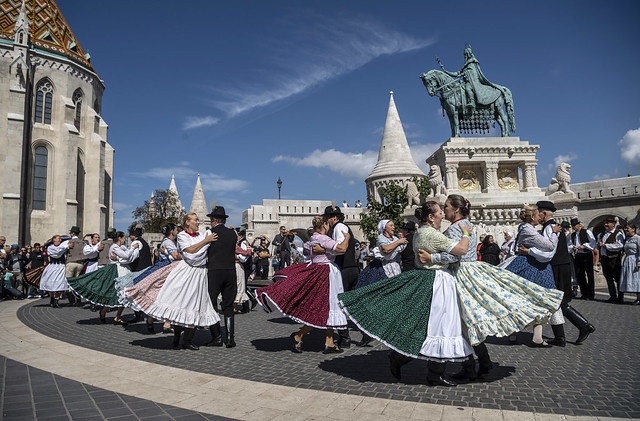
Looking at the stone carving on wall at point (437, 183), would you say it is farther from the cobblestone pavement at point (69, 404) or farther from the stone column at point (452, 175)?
the cobblestone pavement at point (69, 404)

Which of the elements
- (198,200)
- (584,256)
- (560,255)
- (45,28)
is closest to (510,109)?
(584,256)

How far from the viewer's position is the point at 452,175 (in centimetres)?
2058

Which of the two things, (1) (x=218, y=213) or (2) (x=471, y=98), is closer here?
(1) (x=218, y=213)

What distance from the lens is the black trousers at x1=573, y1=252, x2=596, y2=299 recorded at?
41.2 ft

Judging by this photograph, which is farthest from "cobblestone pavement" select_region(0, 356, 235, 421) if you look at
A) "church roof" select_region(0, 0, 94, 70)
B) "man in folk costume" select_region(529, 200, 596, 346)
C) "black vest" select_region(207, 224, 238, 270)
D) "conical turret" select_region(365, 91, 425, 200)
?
"conical turret" select_region(365, 91, 425, 200)

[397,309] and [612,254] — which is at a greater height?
[612,254]

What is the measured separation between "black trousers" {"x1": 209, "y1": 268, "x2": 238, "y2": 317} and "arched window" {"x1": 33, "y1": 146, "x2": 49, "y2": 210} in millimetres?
32443

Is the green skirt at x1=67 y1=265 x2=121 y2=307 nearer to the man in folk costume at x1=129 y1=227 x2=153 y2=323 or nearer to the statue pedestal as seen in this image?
the man in folk costume at x1=129 y1=227 x2=153 y2=323

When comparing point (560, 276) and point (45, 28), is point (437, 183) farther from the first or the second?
point (45, 28)

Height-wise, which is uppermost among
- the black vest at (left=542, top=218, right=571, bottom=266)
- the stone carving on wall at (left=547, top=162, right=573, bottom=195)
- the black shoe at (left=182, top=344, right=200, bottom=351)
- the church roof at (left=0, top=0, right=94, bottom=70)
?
the church roof at (left=0, top=0, right=94, bottom=70)

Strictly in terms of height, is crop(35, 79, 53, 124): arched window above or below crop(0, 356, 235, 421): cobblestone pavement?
above

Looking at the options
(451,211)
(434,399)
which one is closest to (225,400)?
(434,399)

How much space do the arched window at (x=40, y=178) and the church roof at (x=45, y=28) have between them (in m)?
8.64

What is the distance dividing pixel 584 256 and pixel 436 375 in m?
10.5
